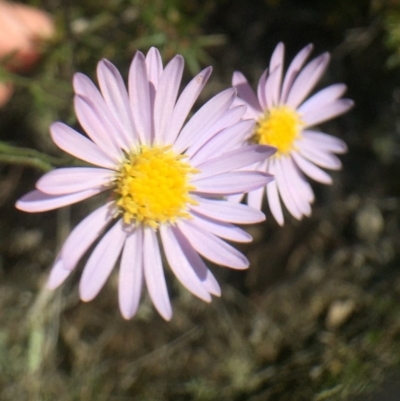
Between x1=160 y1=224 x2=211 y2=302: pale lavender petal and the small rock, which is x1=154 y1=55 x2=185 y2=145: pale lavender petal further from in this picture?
the small rock

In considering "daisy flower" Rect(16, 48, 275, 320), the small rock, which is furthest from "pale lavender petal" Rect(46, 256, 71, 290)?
the small rock

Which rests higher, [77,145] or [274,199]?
[77,145]

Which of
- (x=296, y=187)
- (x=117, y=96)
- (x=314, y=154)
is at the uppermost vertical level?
(x=117, y=96)

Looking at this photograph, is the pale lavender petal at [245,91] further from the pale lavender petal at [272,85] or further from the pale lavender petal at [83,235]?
the pale lavender petal at [83,235]

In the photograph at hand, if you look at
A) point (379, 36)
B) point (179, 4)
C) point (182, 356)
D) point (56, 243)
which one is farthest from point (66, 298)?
point (379, 36)

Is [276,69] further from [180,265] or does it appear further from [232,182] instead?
[180,265]

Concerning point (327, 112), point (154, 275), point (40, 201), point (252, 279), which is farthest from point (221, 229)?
point (252, 279)

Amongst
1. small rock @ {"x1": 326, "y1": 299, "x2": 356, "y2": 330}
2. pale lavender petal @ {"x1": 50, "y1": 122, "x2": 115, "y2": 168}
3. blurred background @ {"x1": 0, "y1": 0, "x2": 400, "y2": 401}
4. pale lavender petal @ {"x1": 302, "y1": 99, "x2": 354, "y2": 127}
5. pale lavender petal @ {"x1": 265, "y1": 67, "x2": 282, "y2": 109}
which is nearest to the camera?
pale lavender petal @ {"x1": 50, "y1": 122, "x2": 115, "y2": 168}
